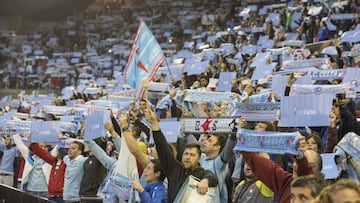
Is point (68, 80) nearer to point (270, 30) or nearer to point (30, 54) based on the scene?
point (30, 54)

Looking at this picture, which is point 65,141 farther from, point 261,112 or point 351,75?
point 261,112

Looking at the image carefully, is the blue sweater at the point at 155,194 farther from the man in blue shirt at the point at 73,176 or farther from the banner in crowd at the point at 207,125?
the man in blue shirt at the point at 73,176

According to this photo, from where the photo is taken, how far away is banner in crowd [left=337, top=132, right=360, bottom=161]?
4.49 meters

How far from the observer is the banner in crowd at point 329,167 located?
4.69 meters

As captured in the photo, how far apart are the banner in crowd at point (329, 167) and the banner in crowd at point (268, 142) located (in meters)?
0.46

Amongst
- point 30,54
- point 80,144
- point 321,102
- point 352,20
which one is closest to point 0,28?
point 30,54

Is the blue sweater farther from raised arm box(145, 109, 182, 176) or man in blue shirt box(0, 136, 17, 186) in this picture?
man in blue shirt box(0, 136, 17, 186)

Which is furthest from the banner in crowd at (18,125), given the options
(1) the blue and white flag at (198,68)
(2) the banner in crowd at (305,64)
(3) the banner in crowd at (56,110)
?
(2) the banner in crowd at (305,64)

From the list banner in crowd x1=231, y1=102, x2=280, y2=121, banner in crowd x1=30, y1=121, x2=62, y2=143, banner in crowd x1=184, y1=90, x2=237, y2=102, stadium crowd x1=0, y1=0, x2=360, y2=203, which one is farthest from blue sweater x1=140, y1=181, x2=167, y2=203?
banner in crowd x1=30, y1=121, x2=62, y2=143

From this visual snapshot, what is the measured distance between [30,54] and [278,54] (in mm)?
17792

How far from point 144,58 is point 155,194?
7.28ft

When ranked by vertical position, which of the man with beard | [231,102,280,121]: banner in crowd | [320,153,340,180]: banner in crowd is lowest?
the man with beard

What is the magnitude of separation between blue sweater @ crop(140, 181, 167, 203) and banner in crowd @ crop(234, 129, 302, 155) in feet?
2.90

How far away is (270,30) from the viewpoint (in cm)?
1569
